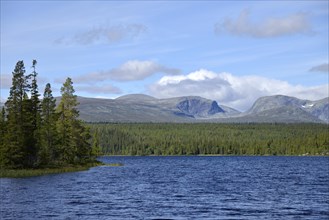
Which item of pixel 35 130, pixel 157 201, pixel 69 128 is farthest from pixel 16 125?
pixel 157 201

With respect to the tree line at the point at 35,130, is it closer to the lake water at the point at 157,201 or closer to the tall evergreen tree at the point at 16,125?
the tall evergreen tree at the point at 16,125

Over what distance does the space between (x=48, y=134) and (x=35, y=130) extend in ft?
14.0

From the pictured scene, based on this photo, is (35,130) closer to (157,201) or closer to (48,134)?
(48,134)

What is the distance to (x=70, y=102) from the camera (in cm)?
12619

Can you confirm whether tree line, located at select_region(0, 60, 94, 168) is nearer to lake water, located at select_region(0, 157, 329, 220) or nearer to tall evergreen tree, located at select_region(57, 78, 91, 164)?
tall evergreen tree, located at select_region(57, 78, 91, 164)

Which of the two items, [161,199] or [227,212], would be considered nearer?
[227,212]

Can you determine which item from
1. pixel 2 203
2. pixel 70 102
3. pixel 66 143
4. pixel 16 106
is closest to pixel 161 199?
pixel 2 203

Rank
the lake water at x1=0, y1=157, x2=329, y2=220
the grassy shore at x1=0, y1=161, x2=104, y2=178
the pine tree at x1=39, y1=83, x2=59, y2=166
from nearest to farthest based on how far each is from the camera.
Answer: the lake water at x1=0, y1=157, x2=329, y2=220
the grassy shore at x1=0, y1=161, x2=104, y2=178
the pine tree at x1=39, y1=83, x2=59, y2=166

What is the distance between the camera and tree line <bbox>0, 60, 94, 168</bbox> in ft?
332

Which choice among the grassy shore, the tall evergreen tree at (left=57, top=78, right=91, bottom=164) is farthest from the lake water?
the tall evergreen tree at (left=57, top=78, right=91, bottom=164)

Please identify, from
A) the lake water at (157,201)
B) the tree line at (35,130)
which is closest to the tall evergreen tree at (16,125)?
the tree line at (35,130)

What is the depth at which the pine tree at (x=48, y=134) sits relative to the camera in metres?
108

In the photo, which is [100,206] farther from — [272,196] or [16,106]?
[16,106]

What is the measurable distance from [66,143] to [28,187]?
4326cm
